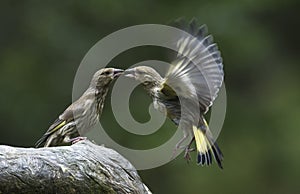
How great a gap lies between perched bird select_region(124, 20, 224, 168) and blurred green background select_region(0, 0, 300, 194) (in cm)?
423

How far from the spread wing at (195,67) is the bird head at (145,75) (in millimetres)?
62

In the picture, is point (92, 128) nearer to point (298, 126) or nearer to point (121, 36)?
point (121, 36)

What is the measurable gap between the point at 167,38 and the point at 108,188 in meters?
5.04

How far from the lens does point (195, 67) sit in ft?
15.1

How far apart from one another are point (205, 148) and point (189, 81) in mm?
506

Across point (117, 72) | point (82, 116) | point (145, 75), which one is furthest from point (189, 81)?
point (82, 116)

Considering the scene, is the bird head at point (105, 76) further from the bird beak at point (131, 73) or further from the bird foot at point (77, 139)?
the bird foot at point (77, 139)

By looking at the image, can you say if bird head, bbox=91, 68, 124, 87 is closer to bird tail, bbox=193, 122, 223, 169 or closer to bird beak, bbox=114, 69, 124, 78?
bird beak, bbox=114, 69, 124, 78

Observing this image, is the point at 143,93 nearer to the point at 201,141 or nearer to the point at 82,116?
the point at 201,141

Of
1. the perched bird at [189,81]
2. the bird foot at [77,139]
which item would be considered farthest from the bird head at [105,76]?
the bird foot at [77,139]

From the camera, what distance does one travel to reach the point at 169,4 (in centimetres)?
988

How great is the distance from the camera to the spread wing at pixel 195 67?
456 cm

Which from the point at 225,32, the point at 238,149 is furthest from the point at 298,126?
the point at 225,32

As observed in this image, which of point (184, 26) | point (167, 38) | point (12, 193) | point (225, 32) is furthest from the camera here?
point (225, 32)
